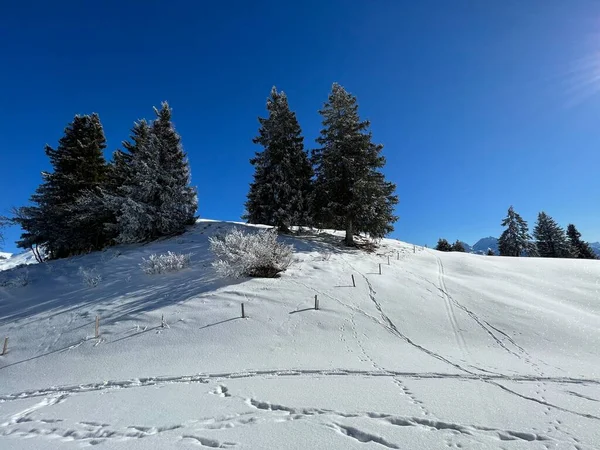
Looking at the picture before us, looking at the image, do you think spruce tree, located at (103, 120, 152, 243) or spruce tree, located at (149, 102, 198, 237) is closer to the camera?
spruce tree, located at (103, 120, 152, 243)

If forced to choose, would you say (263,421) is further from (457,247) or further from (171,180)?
(457,247)

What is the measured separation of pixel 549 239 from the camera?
1613 inches

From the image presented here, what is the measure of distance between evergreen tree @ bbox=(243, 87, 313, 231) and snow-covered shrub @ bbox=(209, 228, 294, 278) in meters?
6.56

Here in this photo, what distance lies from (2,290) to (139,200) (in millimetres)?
9130

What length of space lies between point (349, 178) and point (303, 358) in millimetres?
15768

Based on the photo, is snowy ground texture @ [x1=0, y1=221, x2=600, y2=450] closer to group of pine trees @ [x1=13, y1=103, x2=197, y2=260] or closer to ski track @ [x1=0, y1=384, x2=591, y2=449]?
ski track @ [x1=0, y1=384, x2=591, y2=449]

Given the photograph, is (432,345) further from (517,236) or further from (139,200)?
(517,236)

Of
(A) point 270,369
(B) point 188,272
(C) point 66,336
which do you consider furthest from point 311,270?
(C) point 66,336

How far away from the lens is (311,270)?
15.1 metres

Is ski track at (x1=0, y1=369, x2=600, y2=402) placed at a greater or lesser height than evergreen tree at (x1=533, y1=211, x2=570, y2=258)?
lesser

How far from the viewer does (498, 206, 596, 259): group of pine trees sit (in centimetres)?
3981

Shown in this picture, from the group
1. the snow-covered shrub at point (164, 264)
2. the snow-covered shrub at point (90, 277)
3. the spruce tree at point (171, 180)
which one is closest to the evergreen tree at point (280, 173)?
the spruce tree at point (171, 180)

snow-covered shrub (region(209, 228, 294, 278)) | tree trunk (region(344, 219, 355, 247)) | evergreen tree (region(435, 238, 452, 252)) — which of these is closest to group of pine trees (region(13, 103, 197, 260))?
snow-covered shrub (region(209, 228, 294, 278))

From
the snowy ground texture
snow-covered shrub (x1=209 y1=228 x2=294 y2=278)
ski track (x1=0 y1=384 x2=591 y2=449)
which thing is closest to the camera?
ski track (x1=0 y1=384 x2=591 y2=449)
